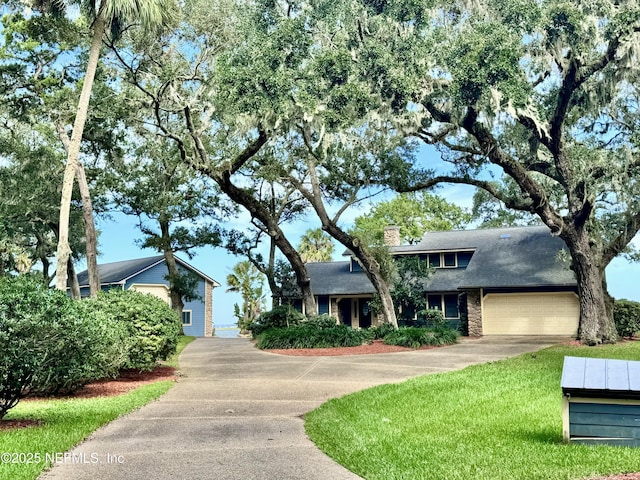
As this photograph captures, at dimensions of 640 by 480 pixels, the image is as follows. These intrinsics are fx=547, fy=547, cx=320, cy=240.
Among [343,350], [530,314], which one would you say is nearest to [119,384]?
[343,350]

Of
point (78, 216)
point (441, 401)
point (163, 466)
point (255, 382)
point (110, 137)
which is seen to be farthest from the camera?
point (78, 216)

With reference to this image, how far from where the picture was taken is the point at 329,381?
12.8m

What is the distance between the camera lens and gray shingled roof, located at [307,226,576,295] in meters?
25.2

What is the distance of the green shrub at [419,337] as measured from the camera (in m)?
20.3

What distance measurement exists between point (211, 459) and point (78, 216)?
2271cm

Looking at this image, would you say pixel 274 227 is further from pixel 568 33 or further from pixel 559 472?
pixel 559 472

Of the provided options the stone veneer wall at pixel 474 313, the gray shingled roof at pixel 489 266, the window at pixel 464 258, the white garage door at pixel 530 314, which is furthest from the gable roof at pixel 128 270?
the white garage door at pixel 530 314

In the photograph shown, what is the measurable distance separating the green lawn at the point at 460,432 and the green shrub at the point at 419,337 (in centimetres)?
786

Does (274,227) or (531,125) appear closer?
(531,125)

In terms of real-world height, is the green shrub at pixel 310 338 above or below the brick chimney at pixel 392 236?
below

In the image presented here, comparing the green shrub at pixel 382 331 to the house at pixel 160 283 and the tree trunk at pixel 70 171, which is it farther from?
the house at pixel 160 283

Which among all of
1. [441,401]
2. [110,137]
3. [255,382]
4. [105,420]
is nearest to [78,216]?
[110,137]

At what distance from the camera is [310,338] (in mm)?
20281

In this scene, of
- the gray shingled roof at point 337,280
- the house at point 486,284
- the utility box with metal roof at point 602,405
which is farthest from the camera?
the gray shingled roof at point 337,280
